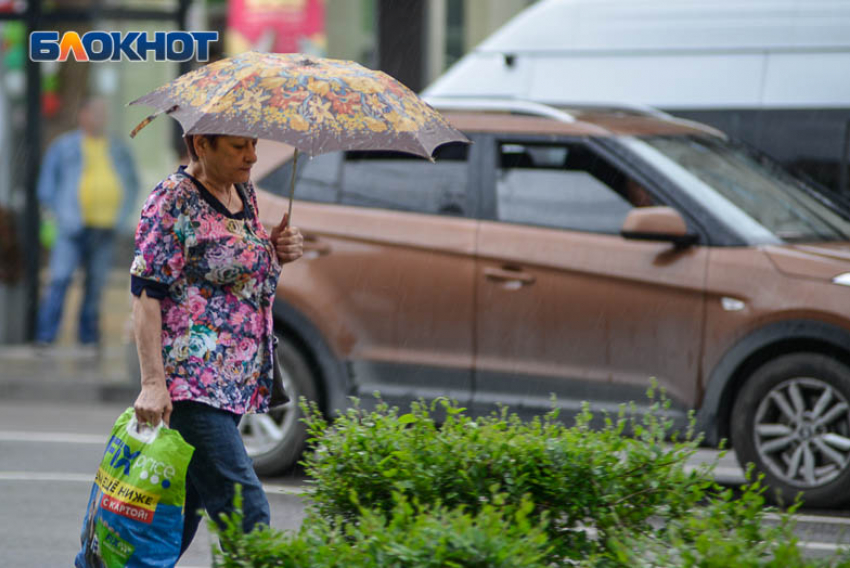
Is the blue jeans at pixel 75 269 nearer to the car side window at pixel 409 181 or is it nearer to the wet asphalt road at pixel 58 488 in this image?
the wet asphalt road at pixel 58 488

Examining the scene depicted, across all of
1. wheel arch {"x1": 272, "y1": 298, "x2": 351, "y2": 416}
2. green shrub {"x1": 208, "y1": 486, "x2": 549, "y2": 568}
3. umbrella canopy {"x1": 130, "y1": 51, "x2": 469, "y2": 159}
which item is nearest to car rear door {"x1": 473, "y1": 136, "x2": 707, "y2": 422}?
wheel arch {"x1": 272, "y1": 298, "x2": 351, "y2": 416}

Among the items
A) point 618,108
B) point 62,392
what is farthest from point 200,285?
point 62,392

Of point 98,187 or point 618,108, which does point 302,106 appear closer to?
point 618,108

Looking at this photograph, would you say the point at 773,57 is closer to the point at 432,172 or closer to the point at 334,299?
the point at 432,172

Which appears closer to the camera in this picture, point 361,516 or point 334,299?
point 361,516

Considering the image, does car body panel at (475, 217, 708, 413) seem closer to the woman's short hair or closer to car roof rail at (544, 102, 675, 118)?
car roof rail at (544, 102, 675, 118)

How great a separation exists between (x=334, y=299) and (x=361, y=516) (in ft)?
12.9

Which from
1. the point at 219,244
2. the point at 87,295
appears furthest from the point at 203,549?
the point at 87,295

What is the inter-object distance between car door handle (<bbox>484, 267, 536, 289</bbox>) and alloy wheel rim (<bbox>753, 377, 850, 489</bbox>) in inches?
50.0

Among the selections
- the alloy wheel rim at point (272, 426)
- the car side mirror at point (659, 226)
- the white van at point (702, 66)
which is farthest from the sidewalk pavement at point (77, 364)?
the car side mirror at point (659, 226)

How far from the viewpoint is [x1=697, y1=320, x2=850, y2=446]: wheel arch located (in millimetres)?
6277

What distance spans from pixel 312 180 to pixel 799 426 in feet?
9.22

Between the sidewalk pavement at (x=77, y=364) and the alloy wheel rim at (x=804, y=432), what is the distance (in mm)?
4071

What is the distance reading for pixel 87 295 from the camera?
11.9 metres
